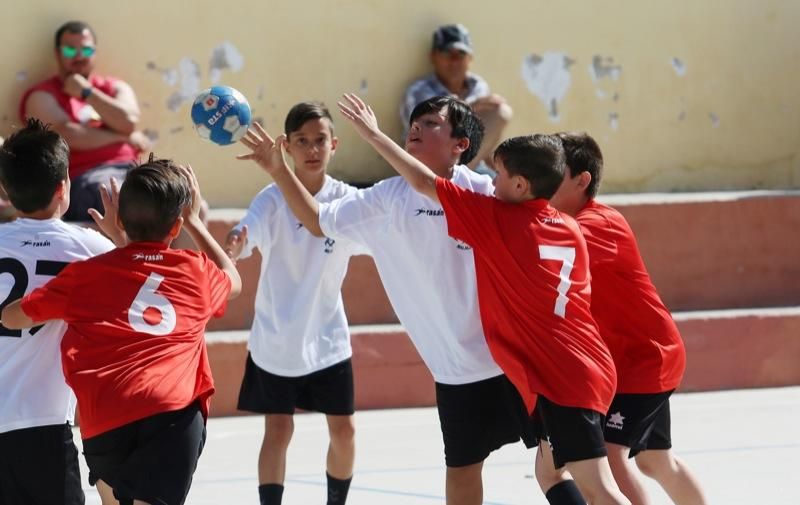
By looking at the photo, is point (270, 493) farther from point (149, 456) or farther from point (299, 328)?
point (149, 456)

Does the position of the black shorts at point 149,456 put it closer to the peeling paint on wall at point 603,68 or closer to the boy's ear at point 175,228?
the boy's ear at point 175,228

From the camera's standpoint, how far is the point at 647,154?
10.8 metres

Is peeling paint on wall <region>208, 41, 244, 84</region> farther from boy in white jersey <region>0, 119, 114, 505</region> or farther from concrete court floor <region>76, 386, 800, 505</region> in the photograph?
boy in white jersey <region>0, 119, 114, 505</region>

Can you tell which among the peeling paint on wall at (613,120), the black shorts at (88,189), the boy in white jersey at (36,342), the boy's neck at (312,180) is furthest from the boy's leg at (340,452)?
the peeling paint on wall at (613,120)

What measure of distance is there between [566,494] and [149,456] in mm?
1491

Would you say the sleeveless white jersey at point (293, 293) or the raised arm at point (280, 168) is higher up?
the raised arm at point (280, 168)

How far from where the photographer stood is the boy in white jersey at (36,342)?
4184 mm

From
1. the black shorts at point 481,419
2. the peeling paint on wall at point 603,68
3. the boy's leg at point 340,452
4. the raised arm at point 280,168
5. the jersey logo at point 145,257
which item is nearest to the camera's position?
the jersey logo at point 145,257

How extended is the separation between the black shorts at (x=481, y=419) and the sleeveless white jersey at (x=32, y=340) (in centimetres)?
129

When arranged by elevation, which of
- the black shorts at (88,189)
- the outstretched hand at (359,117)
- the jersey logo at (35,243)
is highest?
the outstretched hand at (359,117)

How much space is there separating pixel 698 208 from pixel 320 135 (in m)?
4.94

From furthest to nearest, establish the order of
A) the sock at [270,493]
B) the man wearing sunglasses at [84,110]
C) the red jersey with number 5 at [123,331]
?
the man wearing sunglasses at [84,110], the sock at [270,493], the red jersey with number 5 at [123,331]

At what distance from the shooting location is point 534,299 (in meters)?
4.41

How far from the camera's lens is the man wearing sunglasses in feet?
28.6
